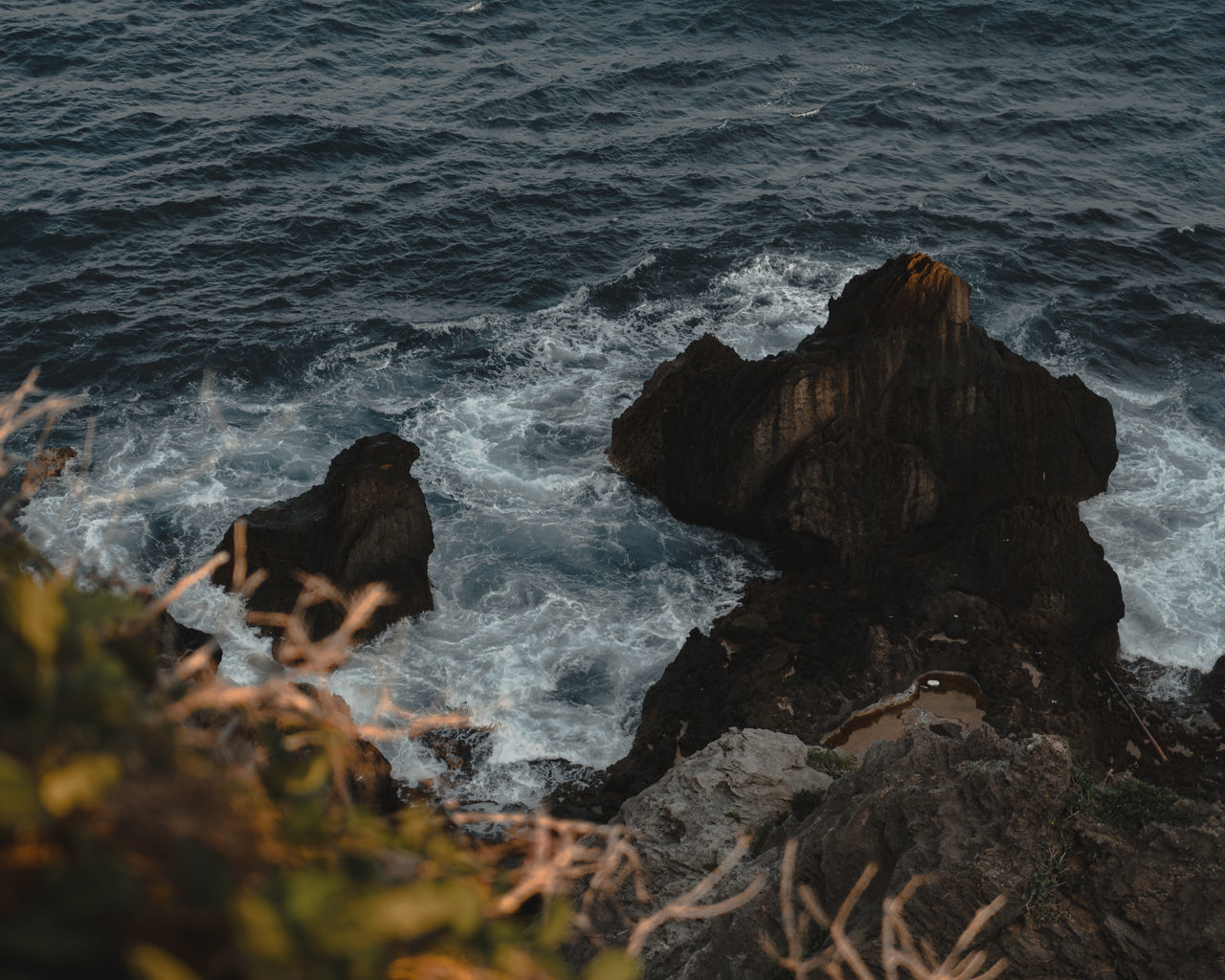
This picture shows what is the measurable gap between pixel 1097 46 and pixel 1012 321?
99.4 feet

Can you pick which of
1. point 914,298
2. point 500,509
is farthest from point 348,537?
point 914,298

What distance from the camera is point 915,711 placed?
64.1ft

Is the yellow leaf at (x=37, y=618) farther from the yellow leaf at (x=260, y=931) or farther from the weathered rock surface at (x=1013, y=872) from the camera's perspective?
the weathered rock surface at (x=1013, y=872)

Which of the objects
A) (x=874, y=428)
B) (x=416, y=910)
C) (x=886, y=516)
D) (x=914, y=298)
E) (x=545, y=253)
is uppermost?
(x=416, y=910)

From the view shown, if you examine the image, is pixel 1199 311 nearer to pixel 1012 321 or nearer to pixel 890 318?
pixel 1012 321

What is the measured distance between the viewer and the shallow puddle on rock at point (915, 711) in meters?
19.1

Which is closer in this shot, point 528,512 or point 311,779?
point 311,779

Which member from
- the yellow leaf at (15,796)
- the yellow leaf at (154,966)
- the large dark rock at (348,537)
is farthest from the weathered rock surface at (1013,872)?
the large dark rock at (348,537)

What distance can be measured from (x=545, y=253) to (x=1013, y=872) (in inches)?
1190

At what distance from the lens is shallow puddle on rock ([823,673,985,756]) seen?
1906cm

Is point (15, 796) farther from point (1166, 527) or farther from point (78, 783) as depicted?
point (1166, 527)

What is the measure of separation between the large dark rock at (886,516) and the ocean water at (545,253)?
1435 millimetres

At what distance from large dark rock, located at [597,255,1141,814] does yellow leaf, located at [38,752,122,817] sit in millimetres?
15514

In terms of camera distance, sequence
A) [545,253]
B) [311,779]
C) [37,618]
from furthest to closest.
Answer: [545,253], [311,779], [37,618]
